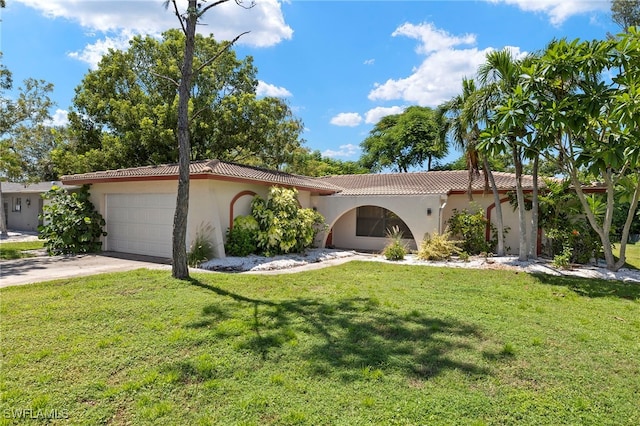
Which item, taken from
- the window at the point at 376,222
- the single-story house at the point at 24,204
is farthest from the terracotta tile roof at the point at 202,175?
the single-story house at the point at 24,204

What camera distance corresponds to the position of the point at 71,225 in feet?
44.0

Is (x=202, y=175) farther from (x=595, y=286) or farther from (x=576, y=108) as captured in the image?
(x=595, y=286)

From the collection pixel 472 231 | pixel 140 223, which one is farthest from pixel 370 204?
pixel 140 223

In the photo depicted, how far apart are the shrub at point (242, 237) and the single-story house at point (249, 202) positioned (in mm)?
281

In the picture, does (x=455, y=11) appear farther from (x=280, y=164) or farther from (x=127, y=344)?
(x=280, y=164)

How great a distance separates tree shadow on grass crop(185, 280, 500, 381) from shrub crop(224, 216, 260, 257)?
18.5 feet

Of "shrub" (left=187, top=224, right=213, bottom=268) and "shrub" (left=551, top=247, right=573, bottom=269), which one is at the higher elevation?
"shrub" (left=187, top=224, right=213, bottom=268)

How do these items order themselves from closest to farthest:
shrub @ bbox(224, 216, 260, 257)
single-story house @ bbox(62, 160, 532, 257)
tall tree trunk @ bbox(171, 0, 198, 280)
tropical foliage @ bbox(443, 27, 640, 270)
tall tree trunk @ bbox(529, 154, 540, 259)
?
1. tall tree trunk @ bbox(171, 0, 198, 280)
2. tropical foliage @ bbox(443, 27, 640, 270)
3. tall tree trunk @ bbox(529, 154, 540, 259)
4. single-story house @ bbox(62, 160, 532, 257)
5. shrub @ bbox(224, 216, 260, 257)

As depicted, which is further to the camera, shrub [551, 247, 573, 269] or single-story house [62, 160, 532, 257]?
single-story house [62, 160, 532, 257]

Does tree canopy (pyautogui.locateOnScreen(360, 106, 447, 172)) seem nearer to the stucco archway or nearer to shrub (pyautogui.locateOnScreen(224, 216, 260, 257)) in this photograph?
the stucco archway

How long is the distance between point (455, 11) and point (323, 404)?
1235cm

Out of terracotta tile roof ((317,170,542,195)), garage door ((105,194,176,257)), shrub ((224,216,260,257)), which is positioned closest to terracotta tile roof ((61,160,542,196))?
terracotta tile roof ((317,170,542,195))

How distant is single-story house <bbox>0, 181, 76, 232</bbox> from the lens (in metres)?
27.1

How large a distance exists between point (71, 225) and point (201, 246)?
5.47 m
